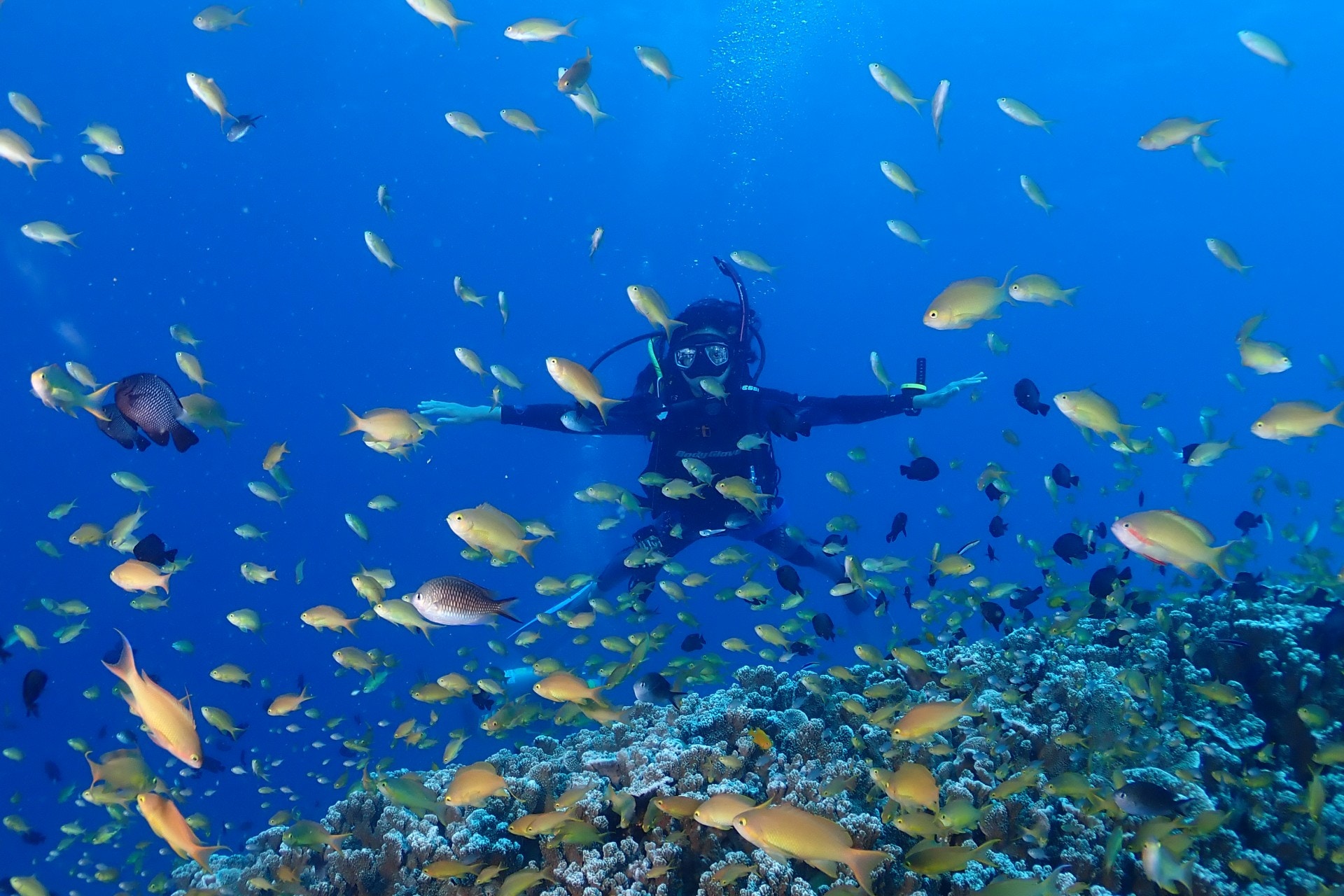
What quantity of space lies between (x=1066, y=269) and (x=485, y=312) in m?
52.9

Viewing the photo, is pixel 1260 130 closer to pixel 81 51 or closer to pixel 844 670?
pixel 844 670

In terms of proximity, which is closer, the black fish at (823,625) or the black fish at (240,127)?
the black fish at (823,625)

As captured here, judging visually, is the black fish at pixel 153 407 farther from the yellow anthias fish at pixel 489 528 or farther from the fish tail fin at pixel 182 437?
the yellow anthias fish at pixel 489 528

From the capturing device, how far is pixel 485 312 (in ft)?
214

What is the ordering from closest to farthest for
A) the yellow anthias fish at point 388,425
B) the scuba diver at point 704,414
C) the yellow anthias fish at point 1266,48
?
the yellow anthias fish at point 388,425
the yellow anthias fish at point 1266,48
the scuba diver at point 704,414

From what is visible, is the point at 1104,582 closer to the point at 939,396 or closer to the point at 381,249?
the point at 939,396

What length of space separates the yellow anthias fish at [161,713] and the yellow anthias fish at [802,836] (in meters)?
2.12

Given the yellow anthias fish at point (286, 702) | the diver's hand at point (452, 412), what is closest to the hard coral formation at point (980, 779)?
the yellow anthias fish at point (286, 702)

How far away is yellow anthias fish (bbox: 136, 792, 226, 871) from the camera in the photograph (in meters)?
3.27

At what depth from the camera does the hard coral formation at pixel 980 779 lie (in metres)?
3.50

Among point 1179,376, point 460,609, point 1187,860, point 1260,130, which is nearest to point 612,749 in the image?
point 460,609

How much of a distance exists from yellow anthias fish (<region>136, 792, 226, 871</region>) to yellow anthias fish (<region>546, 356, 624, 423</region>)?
3191 mm

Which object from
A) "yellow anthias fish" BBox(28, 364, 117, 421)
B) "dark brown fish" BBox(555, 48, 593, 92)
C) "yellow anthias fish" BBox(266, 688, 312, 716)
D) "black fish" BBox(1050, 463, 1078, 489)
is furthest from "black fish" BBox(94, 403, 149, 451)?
"black fish" BBox(1050, 463, 1078, 489)

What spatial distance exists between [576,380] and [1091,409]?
12.4 feet
